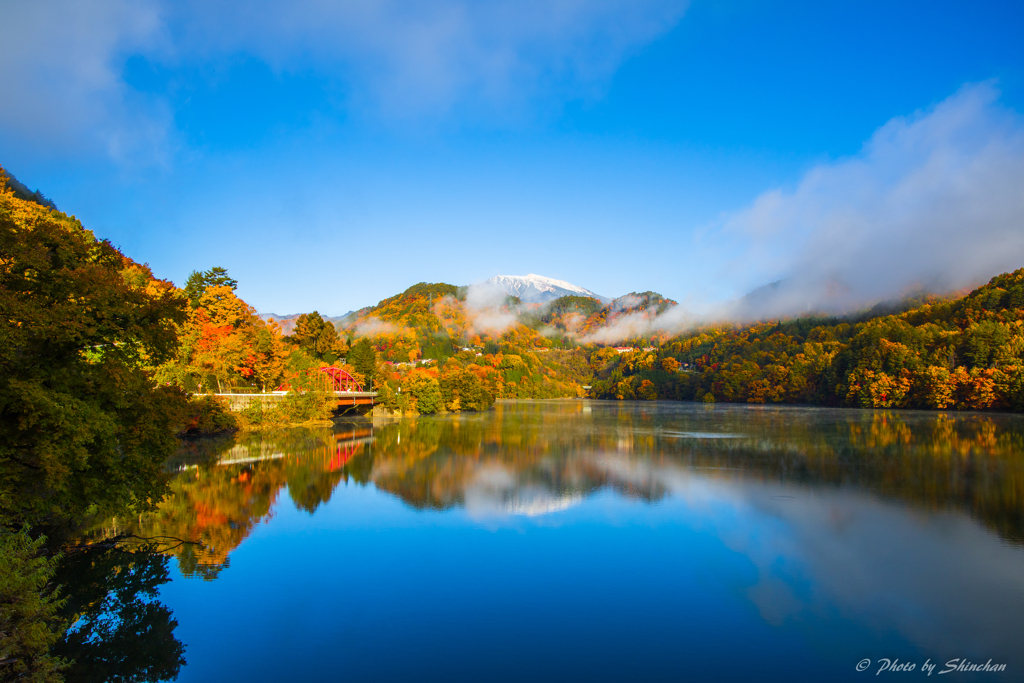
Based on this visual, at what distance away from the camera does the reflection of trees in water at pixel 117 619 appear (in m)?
8.48

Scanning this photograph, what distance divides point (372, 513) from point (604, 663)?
39.3ft

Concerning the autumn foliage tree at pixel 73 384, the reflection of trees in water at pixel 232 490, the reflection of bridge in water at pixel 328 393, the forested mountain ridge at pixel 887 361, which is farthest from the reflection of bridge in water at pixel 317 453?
the forested mountain ridge at pixel 887 361

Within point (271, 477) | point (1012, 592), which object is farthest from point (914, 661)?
point (271, 477)

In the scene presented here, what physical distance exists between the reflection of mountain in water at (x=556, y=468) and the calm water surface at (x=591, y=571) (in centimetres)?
20

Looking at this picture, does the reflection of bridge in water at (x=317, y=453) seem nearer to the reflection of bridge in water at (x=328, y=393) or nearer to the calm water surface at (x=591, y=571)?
the calm water surface at (x=591, y=571)

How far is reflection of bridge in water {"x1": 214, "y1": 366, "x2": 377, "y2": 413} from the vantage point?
41.5m

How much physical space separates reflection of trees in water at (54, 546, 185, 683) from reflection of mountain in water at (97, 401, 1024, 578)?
48.9 inches

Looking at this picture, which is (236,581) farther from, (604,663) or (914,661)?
(914,661)

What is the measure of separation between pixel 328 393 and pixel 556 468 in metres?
30.2

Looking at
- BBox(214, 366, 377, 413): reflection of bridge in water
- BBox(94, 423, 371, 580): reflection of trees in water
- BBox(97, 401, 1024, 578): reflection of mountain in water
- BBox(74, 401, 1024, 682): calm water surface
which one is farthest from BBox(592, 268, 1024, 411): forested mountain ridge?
BBox(94, 423, 371, 580): reflection of trees in water

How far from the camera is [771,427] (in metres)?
46.9

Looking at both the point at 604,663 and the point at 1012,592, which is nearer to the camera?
the point at 604,663

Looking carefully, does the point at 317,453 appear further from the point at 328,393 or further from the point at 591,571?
the point at 591,571

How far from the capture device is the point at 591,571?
500 inches
